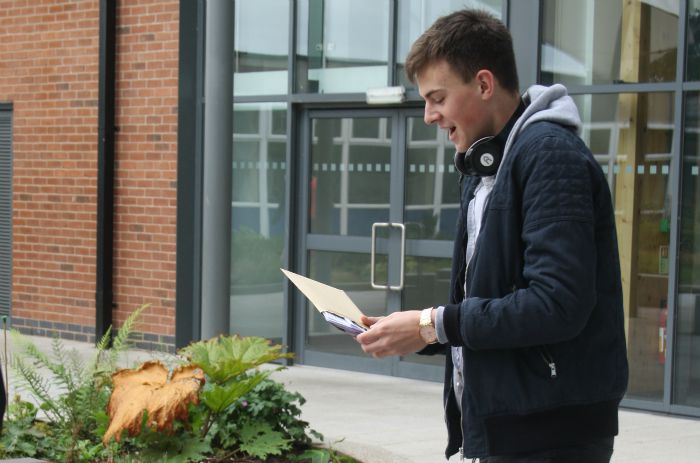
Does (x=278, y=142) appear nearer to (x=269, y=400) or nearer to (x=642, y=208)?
(x=642, y=208)

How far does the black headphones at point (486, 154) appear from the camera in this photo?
2748 mm

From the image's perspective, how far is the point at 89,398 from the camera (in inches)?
231

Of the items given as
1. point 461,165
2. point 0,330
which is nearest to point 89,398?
point 461,165

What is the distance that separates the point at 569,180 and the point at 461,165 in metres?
0.35

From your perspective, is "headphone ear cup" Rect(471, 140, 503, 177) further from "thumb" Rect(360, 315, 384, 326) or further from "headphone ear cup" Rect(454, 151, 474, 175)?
"thumb" Rect(360, 315, 384, 326)

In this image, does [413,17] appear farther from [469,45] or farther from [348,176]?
[469,45]

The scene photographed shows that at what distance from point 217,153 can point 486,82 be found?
4.02 m

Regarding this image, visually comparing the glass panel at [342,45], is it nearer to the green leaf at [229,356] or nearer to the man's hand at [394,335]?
the green leaf at [229,356]

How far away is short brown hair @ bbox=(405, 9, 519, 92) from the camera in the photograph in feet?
8.85

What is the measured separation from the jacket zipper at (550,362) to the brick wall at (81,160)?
874 cm

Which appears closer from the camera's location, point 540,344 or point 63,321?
point 540,344

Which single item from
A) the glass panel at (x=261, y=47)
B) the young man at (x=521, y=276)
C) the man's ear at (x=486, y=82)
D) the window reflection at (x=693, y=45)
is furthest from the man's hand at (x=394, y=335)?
the glass panel at (x=261, y=47)

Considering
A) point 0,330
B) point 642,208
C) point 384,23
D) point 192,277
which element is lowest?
point 0,330

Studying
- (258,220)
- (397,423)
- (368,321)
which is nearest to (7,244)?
(258,220)
